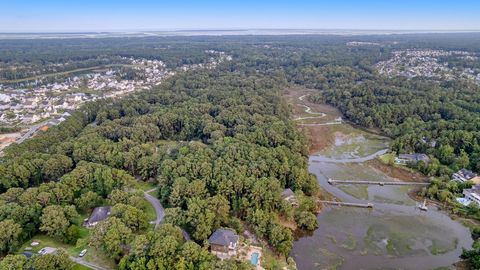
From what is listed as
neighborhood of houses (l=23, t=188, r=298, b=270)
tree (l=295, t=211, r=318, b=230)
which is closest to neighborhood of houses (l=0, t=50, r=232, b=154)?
neighborhood of houses (l=23, t=188, r=298, b=270)

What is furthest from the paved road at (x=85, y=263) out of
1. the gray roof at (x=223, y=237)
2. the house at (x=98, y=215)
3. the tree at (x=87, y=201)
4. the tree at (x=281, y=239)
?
the tree at (x=281, y=239)

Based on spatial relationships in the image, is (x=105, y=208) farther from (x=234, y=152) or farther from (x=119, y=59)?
(x=119, y=59)

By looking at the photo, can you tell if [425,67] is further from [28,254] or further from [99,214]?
[28,254]

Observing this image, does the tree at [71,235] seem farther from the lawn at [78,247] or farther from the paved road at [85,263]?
the paved road at [85,263]

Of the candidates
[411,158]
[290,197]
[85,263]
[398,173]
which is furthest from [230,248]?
[411,158]

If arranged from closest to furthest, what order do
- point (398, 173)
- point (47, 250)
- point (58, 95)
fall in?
point (47, 250) → point (398, 173) → point (58, 95)

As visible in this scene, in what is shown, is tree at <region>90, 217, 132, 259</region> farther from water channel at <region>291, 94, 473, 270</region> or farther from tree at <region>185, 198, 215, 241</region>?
water channel at <region>291, 94, 473, 270</region>
